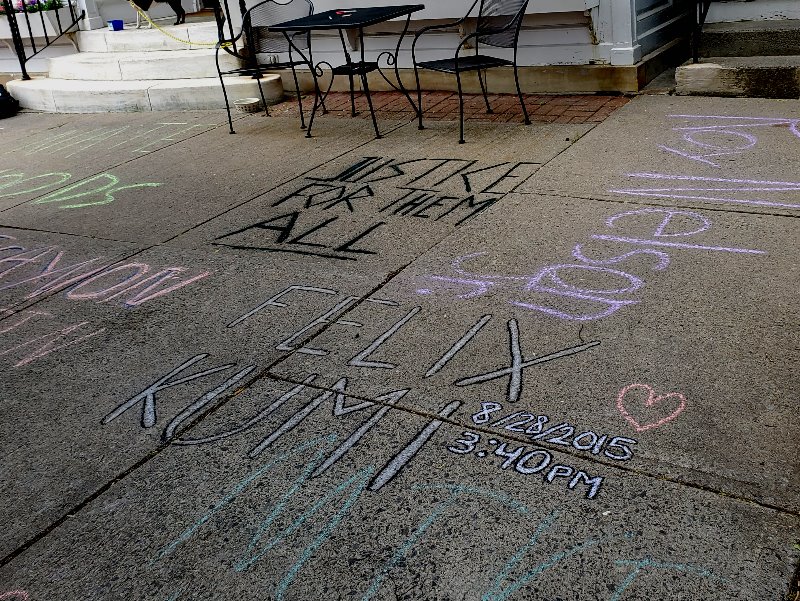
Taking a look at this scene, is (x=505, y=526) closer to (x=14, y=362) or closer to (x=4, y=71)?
(x=14, y=362)

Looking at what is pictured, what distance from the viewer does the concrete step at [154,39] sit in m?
8.77

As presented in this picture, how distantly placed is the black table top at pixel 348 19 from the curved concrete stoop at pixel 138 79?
4.91ft

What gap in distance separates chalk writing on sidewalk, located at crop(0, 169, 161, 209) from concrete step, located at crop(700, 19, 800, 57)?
4.70 meters

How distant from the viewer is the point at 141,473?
2566 millimetres

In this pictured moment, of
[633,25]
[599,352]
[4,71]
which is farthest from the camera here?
[4,71]

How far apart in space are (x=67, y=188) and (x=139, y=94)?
2.69 m

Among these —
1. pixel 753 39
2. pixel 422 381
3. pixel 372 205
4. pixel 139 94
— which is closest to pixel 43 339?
pixel 422 381

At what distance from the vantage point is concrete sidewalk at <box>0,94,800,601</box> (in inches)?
82.9

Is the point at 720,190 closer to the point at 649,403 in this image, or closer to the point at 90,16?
the point at 649,403

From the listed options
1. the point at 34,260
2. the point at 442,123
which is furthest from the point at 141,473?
the point at 442,123

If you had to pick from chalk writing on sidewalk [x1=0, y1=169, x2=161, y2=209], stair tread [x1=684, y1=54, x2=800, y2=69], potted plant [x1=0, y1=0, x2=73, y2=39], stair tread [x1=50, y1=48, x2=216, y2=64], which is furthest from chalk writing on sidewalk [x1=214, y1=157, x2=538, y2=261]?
potted plant [x1=0, y1=0, x2=73, y2=39]

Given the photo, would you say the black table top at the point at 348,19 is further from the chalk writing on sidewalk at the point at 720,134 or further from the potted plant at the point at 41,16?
the potted plant at the point at 41,16

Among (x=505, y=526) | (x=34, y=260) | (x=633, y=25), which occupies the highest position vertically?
(x=633, y=25)

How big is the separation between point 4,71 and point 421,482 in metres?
10.7
